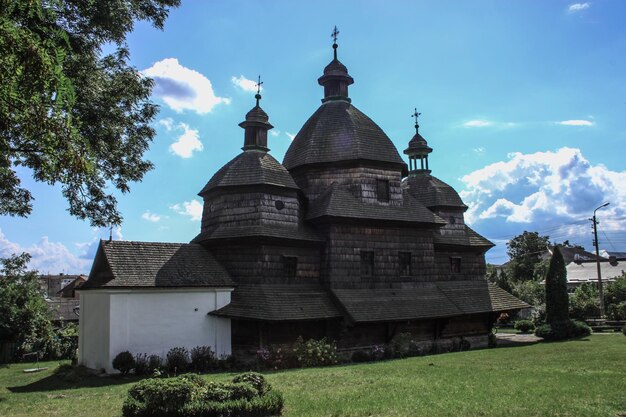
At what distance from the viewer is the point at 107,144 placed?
39.7ft

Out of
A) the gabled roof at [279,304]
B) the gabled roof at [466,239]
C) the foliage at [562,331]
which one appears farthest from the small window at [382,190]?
the foliage at [562,331]

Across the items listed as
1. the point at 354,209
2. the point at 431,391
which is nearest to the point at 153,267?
the point at 354,209

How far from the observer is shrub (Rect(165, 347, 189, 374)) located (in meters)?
17.5

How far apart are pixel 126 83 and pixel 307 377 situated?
9532mm

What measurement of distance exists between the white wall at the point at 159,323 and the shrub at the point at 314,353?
3203mm

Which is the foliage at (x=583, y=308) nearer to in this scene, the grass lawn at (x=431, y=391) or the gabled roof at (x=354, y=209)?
the gabled roof at (x=354, y=209)

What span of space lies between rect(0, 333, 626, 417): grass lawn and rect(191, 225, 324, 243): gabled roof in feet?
22.9

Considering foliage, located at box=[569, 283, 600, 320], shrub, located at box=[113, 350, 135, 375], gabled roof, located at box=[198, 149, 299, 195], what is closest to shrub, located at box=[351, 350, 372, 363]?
gabled roof, located at box=[198, 149, 299, 195]

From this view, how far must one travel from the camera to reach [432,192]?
2966 centimetres

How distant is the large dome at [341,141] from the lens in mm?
23844

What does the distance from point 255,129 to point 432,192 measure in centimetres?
1217

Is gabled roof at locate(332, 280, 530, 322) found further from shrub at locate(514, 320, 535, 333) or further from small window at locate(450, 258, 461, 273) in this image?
shrub at locate(514, 320, 535, 333)

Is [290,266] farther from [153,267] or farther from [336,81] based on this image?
[336,81]

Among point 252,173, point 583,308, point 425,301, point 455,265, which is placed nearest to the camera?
point 252,173
